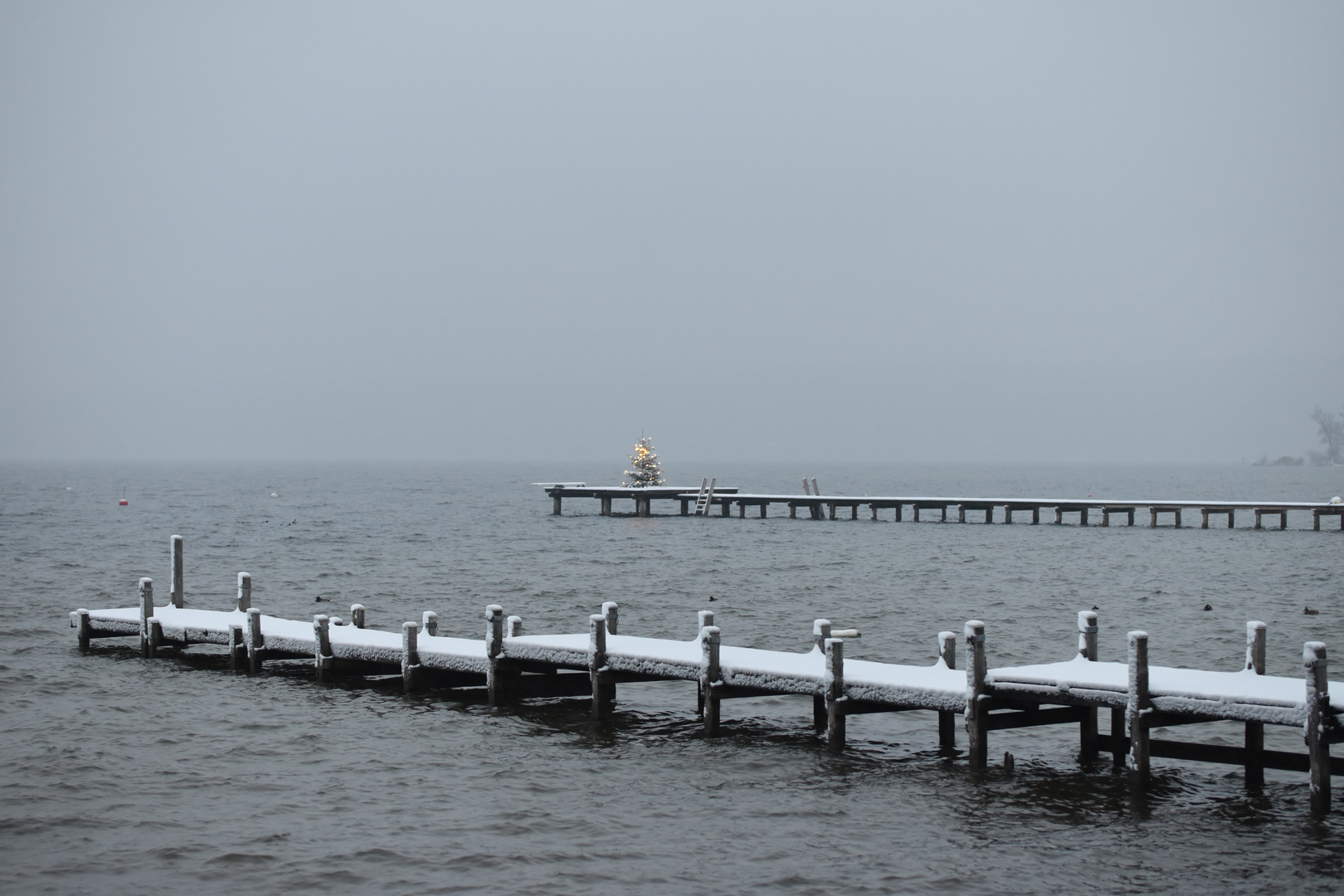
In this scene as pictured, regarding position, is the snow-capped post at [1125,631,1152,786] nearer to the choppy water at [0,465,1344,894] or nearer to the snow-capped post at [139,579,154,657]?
the choppy water at [0,465,1344,894]

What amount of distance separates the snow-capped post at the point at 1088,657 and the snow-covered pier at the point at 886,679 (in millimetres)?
23

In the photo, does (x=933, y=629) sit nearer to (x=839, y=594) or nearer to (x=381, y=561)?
(x=839, y=594)

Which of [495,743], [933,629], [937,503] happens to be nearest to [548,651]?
[495,743]

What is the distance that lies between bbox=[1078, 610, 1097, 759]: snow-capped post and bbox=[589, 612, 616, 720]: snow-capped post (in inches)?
263

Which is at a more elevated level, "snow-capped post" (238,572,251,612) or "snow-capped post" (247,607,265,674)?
"snow-capped post" (238,572,251,612)

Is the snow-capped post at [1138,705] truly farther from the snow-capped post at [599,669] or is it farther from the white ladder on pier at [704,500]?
the white ladder on pier at [704,500]

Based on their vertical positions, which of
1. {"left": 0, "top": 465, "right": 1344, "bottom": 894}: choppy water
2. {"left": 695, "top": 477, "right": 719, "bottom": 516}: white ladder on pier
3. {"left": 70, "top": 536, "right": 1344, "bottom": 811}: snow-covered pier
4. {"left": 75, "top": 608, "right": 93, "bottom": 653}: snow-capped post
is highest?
{"left": 695, "top": 477, "right": 719, "bottom": 516}: white ladder on pier

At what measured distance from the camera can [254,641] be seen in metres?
24.0

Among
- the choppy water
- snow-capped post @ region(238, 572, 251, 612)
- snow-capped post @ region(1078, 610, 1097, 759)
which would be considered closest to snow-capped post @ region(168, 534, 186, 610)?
the choppy water

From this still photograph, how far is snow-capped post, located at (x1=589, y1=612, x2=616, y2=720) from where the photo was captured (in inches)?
769

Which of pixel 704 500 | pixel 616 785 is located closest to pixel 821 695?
pixel 616 785

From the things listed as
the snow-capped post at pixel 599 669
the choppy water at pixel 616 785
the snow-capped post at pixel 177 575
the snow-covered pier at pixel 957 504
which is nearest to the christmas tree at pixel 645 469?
the snow-covered pier at pixel 957 504

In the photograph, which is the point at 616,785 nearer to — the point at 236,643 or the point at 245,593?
the point at 236,643

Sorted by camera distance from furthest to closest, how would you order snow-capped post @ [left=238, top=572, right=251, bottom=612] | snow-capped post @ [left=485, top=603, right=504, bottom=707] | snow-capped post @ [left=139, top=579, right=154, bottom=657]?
snow-capped post @ [left=139, top=579, right=154, bottom=657]
snow-capped post @ [left=238, top=572, right=251, bottom=612]
snow-capped post @ [left=485, top=603, right=504, bottom=707]
